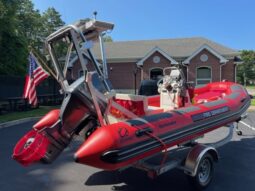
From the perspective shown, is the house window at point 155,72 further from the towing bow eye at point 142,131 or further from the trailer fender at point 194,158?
the towing bow eye at point 142,131

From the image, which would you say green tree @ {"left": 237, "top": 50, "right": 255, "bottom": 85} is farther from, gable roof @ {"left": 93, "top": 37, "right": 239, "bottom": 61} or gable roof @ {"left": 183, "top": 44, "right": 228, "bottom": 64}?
gable roof @ {"left": 183, "top": 44, "right": 228, "bottom": 64}

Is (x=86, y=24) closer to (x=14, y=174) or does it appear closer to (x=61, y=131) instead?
(x=61, y=131)

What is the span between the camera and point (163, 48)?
2733 cm

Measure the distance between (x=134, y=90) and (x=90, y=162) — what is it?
22421mm

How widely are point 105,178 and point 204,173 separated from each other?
5.62 ft

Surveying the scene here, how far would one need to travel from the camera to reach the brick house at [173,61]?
79.2 ft

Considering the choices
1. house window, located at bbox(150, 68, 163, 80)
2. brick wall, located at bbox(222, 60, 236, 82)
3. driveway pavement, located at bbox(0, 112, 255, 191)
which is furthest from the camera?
house window, located at bbox(150, 68, 163, 80)

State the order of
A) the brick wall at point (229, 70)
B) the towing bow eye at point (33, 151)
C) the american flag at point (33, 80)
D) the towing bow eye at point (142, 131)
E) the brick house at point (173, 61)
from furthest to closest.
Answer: the brick wall at point (229, 70), the brick house at point (173, 61), the american flag at point (33, 80), the towing bow eye at point (33, 151), the towing bow eye at point (142, 131)

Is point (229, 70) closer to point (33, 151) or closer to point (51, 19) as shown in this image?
point (33, 151)

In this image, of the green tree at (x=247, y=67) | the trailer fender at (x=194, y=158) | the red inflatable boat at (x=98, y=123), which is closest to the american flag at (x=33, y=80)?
the red inflatable boat at (x=98, y=123)

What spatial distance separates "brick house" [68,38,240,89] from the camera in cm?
2414

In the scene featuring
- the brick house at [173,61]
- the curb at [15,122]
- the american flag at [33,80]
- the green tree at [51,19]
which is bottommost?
the curb at [15,122]

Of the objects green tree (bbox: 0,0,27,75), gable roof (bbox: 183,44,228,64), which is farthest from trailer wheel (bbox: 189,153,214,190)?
gable roof (bbox: 183,44,228,64)

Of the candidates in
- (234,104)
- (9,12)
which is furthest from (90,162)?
(9,12)
